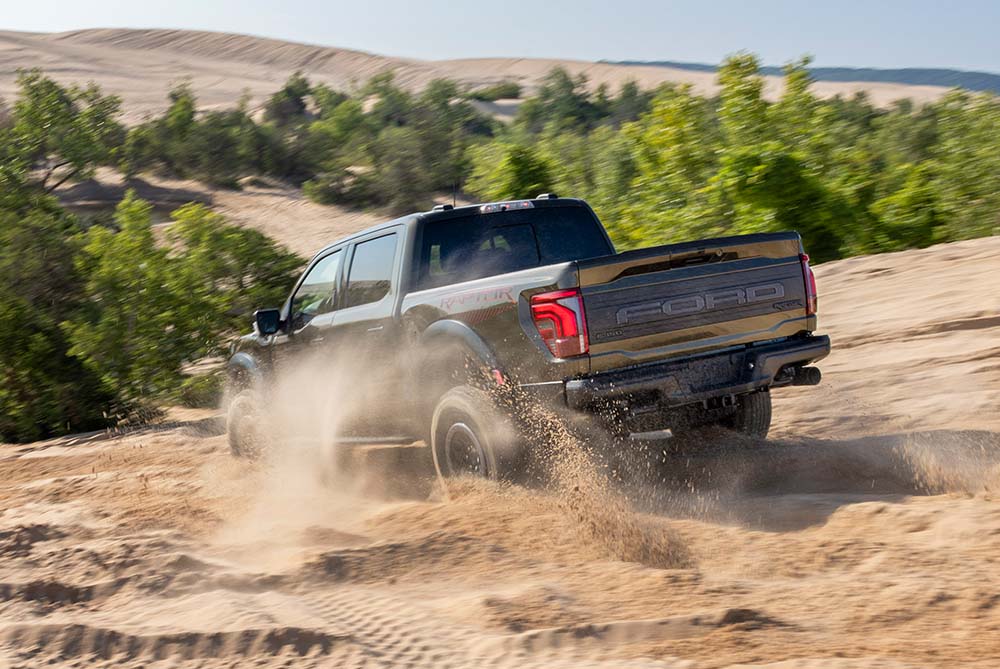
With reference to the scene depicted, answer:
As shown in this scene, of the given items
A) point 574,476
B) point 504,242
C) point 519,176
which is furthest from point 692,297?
point 519,176

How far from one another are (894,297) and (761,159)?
601cm

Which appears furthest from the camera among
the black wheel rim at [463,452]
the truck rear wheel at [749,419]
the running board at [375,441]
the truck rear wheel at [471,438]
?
the running board at [375,441]

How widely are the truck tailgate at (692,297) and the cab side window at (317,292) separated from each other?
106 inches

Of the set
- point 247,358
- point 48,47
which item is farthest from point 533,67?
point 247,358

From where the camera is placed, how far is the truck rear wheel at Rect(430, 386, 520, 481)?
19.5 feet

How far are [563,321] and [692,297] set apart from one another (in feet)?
2.61

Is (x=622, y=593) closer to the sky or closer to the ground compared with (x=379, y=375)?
closer to the ground

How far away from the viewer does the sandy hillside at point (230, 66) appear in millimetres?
88875

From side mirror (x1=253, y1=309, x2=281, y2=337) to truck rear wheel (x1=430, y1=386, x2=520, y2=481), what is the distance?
218 centimetres

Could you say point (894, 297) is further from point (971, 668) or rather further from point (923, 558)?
point (971, 668)

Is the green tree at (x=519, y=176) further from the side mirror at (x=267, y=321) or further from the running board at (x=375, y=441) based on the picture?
the running board at (x=375, y=441)

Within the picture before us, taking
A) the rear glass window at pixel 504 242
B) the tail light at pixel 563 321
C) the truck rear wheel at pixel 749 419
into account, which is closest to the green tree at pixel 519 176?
the rear glass window at pixel 504 242

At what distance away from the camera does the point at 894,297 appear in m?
11.8

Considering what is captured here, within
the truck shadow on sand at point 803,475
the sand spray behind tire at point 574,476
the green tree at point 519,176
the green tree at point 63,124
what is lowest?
the truck shadow on sand at point 803,475
